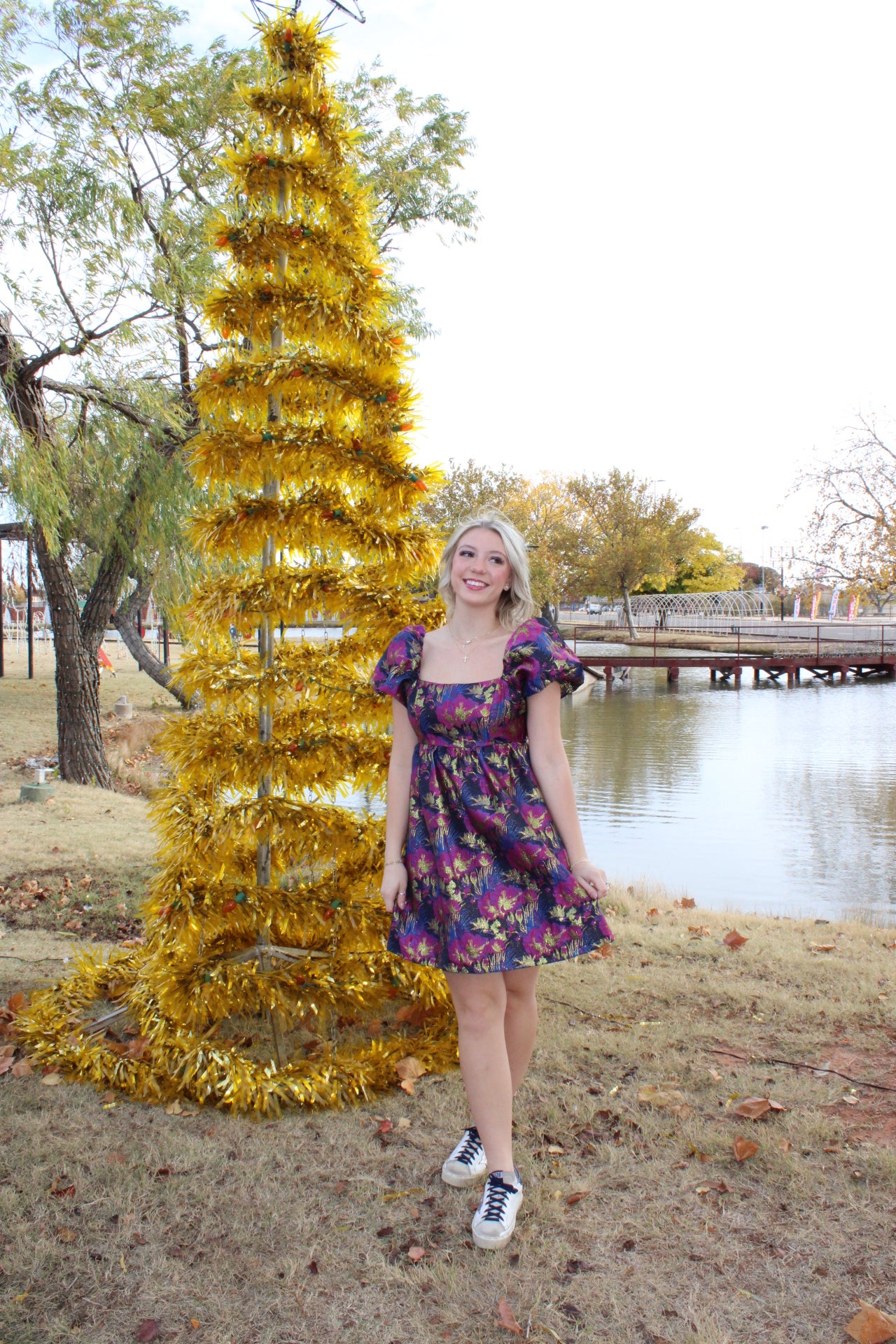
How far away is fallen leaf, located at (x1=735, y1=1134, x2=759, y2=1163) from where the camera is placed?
2979 mm

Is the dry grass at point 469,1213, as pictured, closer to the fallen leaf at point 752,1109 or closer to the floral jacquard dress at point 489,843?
the fallen leaf at point 752,1109

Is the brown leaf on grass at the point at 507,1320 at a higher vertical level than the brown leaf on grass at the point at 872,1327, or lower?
lower

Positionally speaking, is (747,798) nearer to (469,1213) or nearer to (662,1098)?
(662,1098)

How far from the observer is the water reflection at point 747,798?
9750 millimetres

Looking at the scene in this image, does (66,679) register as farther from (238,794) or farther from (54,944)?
(238,794)

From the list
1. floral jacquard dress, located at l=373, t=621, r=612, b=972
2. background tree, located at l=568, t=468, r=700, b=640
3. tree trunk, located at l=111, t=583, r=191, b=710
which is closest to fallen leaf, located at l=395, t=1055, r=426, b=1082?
floral jacquard dress, located at l=373, t=621, r=612, b=972

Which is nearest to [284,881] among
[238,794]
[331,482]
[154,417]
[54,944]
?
[54,944]

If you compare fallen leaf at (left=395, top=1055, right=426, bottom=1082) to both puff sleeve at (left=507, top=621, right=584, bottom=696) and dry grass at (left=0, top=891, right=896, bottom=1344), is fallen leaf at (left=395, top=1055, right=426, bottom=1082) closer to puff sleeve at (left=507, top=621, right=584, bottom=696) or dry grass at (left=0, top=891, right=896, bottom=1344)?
dry grass at (left=0, top=891, right=896, bottom=1344)

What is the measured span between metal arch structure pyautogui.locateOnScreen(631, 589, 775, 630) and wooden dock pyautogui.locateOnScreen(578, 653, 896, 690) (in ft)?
61.3

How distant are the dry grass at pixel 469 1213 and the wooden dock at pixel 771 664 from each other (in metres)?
26.7

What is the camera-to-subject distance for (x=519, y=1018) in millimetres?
2895

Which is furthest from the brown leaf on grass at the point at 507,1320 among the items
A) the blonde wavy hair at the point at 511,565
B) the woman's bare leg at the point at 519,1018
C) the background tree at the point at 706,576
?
the background tree at the point at 706,576

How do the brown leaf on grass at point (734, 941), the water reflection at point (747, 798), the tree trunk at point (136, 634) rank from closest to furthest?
the brown leaf on grass at point (734, 941) → the water reflection at point (747, 798) → the tree trunk at point (136, 634)

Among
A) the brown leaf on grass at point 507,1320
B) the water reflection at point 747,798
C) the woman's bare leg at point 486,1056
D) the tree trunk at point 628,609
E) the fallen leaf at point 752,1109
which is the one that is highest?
the tree trunk at point 628,609
